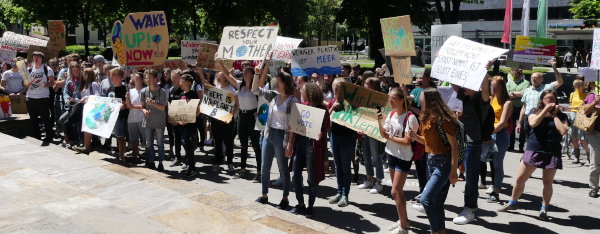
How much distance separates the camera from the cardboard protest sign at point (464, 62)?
6.69 metres

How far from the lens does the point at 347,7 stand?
34094 mm

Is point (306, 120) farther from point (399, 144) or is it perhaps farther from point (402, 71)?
point (402, 71)

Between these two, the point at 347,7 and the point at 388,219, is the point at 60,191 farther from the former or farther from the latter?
the point at 347,7

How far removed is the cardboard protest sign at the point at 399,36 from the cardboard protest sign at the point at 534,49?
484cm

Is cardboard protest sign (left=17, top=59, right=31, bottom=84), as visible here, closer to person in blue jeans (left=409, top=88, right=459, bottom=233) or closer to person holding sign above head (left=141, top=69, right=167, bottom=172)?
person holding sign above head (left=141, top=69, right=167, bottom=172)

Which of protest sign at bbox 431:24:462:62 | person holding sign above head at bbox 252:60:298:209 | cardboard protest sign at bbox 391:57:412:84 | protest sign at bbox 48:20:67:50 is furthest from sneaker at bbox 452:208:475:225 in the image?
protest sign at bbox 48:20:67:50

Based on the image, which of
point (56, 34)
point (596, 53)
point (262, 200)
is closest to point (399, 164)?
point (262, 200)

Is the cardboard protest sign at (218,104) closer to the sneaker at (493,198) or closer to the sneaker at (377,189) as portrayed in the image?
the sneaker at (377,189)

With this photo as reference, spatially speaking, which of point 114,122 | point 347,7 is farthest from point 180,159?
point 347,7

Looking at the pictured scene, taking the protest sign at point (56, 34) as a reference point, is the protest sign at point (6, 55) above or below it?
below

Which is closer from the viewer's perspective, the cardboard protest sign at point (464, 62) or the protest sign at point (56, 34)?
the cardboard protest sign at point (464, 62)

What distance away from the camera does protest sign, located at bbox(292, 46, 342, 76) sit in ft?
32.0

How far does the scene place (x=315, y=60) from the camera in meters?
9.77

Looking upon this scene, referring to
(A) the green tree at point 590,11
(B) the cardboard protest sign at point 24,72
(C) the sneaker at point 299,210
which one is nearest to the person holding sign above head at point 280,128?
(C) the sneaker at point 299,210
